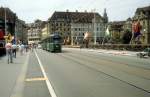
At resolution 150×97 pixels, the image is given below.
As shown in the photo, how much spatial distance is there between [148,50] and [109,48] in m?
34.2

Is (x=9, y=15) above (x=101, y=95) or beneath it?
above

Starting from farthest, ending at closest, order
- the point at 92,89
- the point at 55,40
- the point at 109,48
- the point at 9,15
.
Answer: the point at 9,15 < the point at 109,48 < the point at 55,40 < the point at 92,89

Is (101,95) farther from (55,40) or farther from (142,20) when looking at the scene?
(142,20)

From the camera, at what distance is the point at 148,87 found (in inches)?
590

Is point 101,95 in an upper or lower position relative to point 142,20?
lower

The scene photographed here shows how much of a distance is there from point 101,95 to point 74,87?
8.00 ft

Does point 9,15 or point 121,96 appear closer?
point 121,96

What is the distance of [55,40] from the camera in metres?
66.6

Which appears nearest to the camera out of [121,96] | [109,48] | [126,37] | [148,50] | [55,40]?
[121,96]

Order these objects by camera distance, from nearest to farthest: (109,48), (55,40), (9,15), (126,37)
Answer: (55,40)
(109,48)
(126,37)
(9,15)

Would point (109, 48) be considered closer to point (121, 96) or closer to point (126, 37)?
point (126, 37)

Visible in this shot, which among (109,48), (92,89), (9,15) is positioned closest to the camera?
(92,89)

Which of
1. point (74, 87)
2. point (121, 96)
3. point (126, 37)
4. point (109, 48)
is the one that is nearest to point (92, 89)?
point (74, 87)

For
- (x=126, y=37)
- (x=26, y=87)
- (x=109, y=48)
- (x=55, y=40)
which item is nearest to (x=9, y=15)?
(x=126, y=37)
